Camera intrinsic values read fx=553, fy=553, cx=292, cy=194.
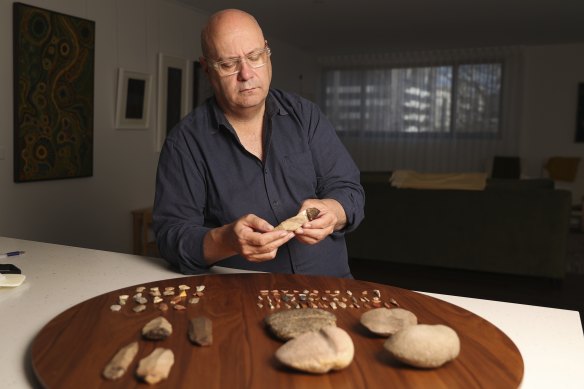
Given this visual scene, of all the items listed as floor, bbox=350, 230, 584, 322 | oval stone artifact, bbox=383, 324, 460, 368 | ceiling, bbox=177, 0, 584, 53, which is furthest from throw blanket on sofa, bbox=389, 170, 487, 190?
oval stone artifact, bbox=383, 324, 460, 368

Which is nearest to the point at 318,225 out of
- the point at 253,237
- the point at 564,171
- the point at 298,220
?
the point at 298,220

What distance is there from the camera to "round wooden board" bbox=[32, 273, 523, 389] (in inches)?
28.0

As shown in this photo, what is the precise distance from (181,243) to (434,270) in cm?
402

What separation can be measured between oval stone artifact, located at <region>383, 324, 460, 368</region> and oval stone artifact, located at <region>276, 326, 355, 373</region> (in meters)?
0.06

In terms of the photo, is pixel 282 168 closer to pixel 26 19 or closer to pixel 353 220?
pixel 353 220

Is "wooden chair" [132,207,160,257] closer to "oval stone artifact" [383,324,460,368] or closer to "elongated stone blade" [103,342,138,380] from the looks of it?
"elongated stone blade" [103,342,138,380]

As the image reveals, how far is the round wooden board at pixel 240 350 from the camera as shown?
712mm

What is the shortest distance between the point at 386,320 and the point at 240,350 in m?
0.23

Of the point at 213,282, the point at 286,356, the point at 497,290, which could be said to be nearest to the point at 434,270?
the point at 497,290

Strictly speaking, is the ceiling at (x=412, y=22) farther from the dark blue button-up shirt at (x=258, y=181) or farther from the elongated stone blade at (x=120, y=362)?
the elongated stone blade at (x=120, y=362)

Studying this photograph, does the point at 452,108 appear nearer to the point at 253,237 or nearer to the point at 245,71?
the point at 245,71

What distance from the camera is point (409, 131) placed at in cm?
875

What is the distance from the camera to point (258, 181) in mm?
1448

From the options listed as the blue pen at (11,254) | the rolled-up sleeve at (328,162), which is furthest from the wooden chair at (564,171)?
the blue pen at (11,254)
